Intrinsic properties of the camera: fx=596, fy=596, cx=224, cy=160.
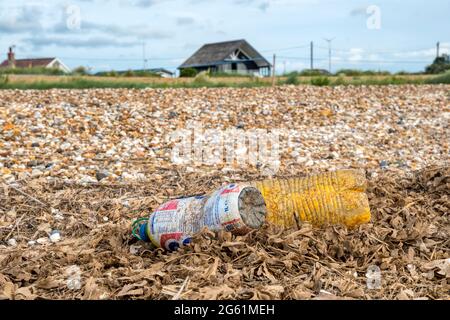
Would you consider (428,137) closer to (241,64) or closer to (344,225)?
(344,225)

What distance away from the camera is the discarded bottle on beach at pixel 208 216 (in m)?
3.39

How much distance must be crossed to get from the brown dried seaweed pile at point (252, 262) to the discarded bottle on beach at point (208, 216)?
77 mm

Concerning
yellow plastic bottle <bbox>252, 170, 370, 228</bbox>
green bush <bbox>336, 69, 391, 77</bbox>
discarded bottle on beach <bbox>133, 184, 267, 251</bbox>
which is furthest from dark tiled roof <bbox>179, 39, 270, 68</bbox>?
discarded bottle on beach <bbox>133, 184, 267, 251</bbox>

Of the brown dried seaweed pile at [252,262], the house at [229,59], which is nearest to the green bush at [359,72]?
the house at [229,59]

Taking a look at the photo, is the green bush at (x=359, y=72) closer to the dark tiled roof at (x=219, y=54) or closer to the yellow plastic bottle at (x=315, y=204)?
the dark tiled roof at (x=219, y=54)

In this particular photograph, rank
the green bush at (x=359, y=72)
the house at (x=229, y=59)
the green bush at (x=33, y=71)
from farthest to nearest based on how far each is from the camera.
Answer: the house at (x=229, y=59)
the green bush at (x=359, y=72)
the green bush at (x=33, y=71)

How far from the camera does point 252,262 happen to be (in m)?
3.21

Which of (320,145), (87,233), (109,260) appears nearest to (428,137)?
(320,145)

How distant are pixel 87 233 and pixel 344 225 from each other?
1937 mm

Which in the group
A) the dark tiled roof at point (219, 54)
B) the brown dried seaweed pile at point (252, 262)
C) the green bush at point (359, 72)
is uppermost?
the dark tiled roof at point (219, 54)

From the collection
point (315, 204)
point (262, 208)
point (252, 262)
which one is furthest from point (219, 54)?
point (252, 262)

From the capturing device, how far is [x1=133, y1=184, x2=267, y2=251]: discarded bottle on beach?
3387 millimetres

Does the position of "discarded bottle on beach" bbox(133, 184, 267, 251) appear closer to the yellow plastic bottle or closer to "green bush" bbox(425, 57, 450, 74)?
the yellow plastic bottle

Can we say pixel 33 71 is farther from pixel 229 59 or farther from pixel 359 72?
pixel 229 59
